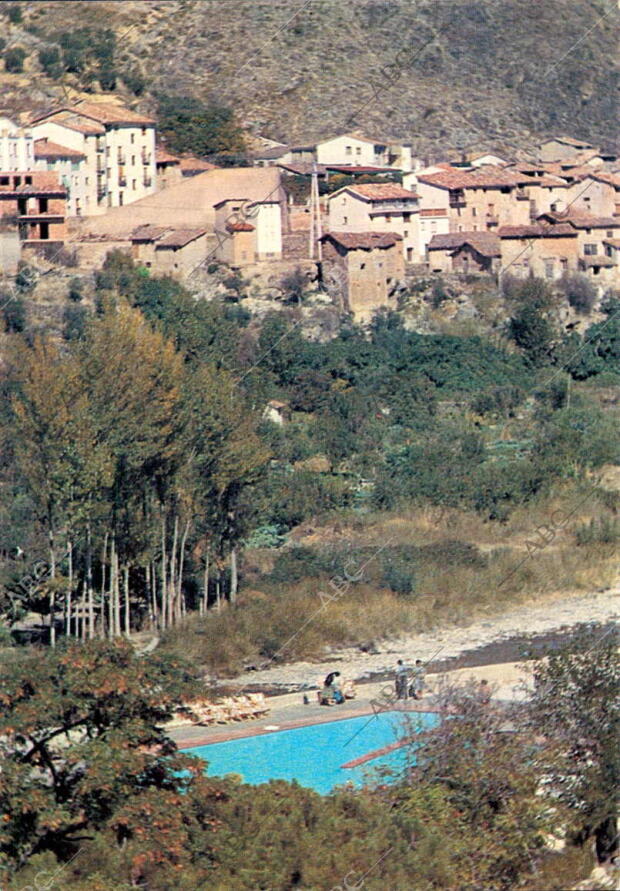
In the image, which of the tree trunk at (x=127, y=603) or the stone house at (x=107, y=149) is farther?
the stone house at (x=107, y=149)

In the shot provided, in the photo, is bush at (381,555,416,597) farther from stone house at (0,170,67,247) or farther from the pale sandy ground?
stone house at (0,170,67,247)

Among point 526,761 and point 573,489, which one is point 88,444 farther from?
point 573,489

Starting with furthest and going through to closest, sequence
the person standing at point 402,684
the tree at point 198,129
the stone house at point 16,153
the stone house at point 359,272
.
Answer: the tree at point 198,129 → the stone house at point 16,153 → the stone house at point 359,272 → the person standing at point 402,684

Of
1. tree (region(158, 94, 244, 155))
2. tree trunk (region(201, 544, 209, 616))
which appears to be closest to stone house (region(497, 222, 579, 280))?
tree (region(158, 94, 244, 155))

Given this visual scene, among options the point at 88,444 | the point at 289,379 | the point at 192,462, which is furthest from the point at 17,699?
the point at 289,379

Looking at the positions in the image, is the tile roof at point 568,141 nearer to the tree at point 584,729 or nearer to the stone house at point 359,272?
the stone house at point 359,272

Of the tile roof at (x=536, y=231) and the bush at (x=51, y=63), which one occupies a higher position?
the bush at (x=51, y=63)

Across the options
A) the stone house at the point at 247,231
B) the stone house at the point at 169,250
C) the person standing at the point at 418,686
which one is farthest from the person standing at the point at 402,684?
the stone house at the point at 247,231
